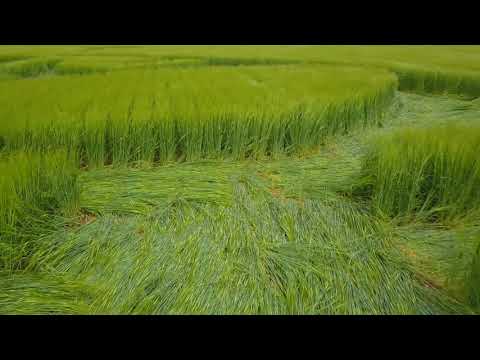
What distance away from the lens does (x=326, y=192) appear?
7.60 ft

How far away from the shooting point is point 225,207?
2.15 m

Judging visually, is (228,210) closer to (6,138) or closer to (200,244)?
(200,244)

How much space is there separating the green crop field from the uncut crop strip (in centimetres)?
2

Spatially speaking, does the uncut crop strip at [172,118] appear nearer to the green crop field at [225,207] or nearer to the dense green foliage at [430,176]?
the green crop field at [225,207]

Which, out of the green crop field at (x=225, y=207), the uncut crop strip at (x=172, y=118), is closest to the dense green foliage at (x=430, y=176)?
the green crop field at (x=225, y=207)

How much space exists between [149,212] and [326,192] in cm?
132

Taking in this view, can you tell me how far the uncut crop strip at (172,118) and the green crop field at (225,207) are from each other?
17 millimetres

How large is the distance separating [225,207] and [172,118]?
1070 mm

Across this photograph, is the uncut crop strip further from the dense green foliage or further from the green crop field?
the dense green foliage

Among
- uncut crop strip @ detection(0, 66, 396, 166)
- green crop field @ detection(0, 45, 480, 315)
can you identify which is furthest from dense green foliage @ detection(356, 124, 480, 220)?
uncut crop strip @ detection(0, 66, 396, 166)

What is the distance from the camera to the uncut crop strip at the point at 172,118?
2.56 m

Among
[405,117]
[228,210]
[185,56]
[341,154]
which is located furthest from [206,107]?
[185,56]

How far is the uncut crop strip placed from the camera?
2.56 meters

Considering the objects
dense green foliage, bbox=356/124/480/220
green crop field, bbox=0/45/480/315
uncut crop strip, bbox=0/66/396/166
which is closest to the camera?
green crop field, bbox=0/45/480/315
